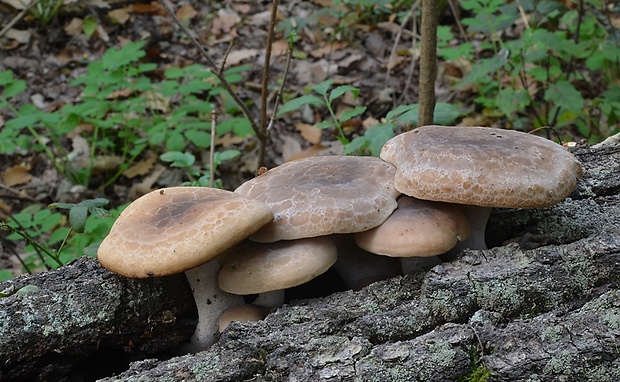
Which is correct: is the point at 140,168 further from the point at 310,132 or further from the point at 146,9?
the point at 146,9

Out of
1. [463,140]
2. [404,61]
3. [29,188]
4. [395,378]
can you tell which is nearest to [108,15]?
[29,188]

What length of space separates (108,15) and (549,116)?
645 centimetres

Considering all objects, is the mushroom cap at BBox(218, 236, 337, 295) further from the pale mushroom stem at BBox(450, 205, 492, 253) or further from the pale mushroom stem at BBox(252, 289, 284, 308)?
the pale mushroom stem at BBox(450, 205, 492, 253)

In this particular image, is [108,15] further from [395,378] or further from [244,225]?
[395,378]

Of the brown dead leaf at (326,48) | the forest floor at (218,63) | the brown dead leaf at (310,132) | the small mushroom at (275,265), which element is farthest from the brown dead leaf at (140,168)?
the small mushroom at (275,265)

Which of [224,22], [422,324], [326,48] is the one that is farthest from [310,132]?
[422,324]

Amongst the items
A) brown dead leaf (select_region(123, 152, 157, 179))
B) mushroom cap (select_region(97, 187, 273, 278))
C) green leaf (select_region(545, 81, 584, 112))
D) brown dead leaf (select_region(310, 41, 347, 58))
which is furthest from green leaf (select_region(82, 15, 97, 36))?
mushroom cap (select_region(97, 187, 273, 278))

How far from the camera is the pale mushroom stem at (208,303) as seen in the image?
108 inches

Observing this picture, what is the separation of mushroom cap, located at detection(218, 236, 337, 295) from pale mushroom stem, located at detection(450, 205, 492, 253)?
2.26ft

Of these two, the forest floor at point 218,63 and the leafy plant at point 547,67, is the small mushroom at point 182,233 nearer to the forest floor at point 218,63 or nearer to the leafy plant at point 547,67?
the leafy plant at point 547,67

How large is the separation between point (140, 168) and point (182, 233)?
15.2 feet

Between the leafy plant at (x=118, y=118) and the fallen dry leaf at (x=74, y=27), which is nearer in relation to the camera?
the leafy plant at (x=118, y=118)

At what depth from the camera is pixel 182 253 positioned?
2273mm

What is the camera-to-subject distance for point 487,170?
2.43 m
